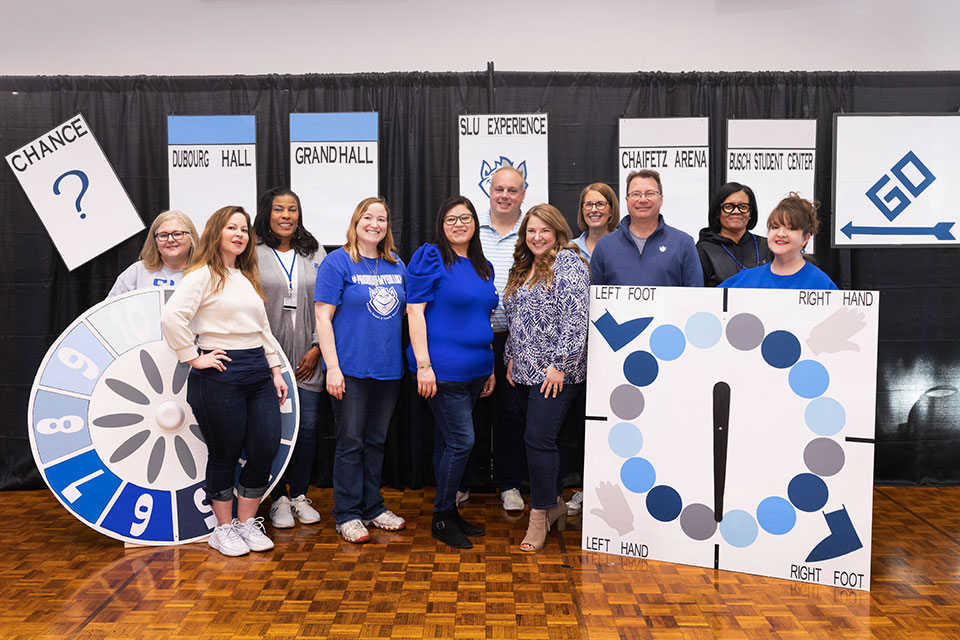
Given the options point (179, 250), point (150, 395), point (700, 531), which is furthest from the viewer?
point (179, 250)

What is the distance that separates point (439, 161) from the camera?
4.06 metres

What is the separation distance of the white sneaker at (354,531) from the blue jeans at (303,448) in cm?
39

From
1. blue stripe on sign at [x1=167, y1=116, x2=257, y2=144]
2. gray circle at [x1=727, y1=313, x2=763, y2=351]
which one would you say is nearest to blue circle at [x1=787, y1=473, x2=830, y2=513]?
gray circle at [x1=727, y1=313, x2=763, y2=351]

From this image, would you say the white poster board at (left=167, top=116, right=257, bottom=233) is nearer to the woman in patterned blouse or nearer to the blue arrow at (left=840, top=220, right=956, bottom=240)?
the woman in patterned blouse

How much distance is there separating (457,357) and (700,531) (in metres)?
1.17

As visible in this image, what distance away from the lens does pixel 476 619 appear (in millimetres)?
2428

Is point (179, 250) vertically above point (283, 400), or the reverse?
point (179, 250)

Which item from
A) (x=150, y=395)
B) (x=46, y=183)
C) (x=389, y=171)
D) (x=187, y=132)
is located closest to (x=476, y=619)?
(x=150, y=395)

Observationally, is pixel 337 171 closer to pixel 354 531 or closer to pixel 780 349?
pixel 354 531

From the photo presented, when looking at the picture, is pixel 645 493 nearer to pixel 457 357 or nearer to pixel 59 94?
pixel 457 357

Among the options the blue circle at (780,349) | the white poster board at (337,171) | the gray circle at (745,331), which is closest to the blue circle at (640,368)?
the gray circle at (745,331)

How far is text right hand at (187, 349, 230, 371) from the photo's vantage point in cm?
287

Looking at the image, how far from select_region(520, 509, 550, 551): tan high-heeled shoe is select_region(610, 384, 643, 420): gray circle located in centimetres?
54

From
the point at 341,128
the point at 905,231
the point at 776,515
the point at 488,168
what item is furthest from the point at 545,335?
the point at 905,231
